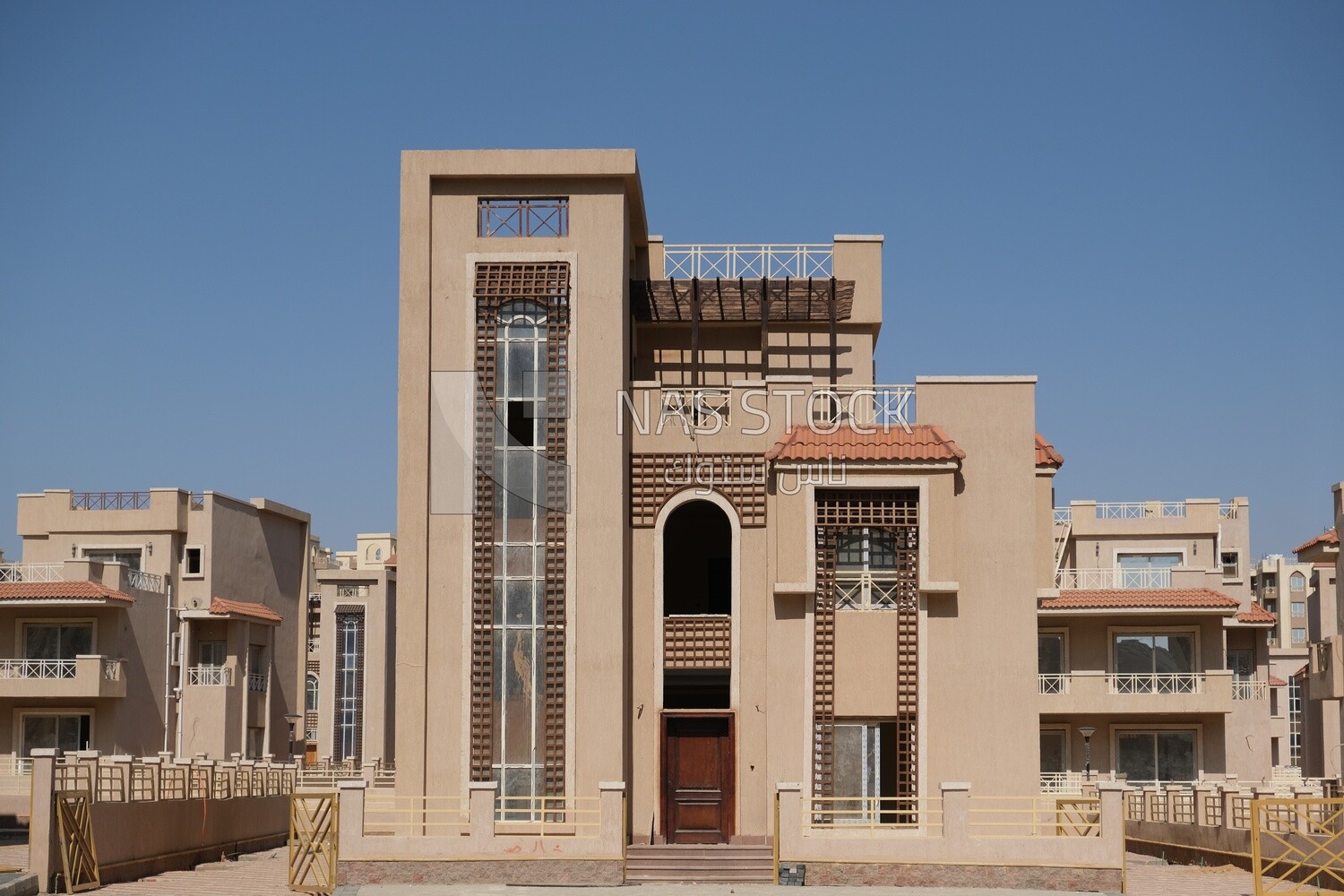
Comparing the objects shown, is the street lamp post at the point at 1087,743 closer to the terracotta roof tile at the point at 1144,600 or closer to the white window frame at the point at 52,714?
the terracotta roof tile at the point at 1144,600

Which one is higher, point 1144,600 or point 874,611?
point 1144,600

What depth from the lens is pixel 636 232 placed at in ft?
98.8

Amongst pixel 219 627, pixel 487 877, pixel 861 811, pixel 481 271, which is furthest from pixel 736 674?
pixel 219 627

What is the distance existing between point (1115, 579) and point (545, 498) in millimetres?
19437

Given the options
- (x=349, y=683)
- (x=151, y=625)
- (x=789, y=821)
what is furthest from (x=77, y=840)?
(x=349, y=683)

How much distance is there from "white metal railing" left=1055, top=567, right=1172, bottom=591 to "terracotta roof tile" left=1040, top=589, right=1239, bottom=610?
2.14ft

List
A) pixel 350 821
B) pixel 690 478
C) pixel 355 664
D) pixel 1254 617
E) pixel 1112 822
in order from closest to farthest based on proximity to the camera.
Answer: pixel 1112 822 → pixel 350 821 → pixel 690 478 → pixel 1254 617 → pixel 355 664

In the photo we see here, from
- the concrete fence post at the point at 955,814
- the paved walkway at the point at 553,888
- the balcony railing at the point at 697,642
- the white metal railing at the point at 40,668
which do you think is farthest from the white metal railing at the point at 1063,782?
the white metal railing at the point at 40,668

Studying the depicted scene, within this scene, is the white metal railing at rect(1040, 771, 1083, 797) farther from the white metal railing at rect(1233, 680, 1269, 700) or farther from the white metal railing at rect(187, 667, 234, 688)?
the white metal railing at rect(187, 667, 234, 688)

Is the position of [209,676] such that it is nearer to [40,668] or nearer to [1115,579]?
[40,668]

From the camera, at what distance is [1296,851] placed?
23.3 metres

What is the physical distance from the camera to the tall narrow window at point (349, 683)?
173ft

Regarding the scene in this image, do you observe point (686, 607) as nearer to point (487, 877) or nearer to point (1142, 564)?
point (487, 877)

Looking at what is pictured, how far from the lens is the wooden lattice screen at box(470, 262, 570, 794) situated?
25.4m
